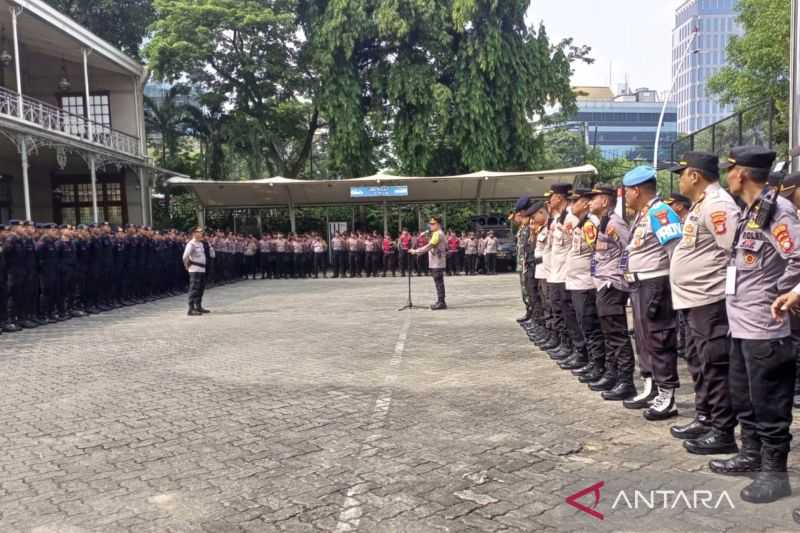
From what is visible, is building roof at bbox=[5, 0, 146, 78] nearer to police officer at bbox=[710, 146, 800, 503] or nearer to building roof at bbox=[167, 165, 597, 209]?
building roof at bbox=[167, 165, 597, 209]

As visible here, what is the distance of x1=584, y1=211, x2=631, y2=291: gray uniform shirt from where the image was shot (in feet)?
18.6

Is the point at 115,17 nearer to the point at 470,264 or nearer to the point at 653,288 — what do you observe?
the point at 470,264

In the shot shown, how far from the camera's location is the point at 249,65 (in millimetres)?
28844

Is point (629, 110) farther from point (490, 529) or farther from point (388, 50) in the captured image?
point (490, 529)

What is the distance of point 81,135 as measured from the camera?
2323 centimetres

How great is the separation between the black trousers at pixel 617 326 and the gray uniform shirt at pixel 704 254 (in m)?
1.22

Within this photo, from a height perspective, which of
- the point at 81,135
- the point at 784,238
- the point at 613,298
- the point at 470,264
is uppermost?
the point at 81,135

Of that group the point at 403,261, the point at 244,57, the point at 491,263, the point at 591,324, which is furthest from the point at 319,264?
the point at 591,324

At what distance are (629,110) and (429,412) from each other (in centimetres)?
13130

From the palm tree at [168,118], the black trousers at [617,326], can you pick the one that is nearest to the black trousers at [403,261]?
the palm tree at [168,118]

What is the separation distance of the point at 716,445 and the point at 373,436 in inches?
90.6

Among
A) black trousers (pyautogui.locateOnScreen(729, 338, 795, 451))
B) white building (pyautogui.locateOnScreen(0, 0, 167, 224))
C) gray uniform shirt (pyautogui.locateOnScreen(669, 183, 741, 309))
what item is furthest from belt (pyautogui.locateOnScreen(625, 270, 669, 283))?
white building (pyautogui.locateOnScreen(0, 0, 167, 224))

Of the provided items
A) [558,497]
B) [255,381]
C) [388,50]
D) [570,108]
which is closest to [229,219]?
[388,50]

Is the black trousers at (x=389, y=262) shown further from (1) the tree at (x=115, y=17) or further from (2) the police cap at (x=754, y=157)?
(2) the police cap at (x=754, y=157)
